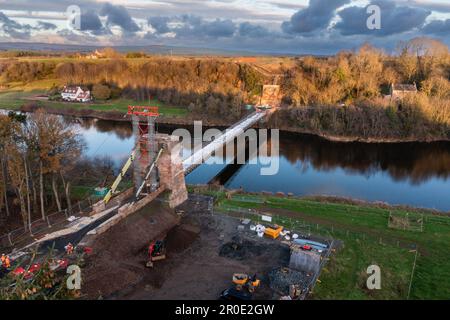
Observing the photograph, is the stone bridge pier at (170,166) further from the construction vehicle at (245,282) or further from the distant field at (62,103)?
the distant field at (62,103)

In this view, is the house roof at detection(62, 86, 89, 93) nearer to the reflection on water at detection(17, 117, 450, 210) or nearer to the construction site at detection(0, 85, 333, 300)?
the reflection on water at detection(17, 117, 450, 210)

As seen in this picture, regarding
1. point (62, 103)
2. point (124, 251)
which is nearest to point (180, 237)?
point (124, 251)

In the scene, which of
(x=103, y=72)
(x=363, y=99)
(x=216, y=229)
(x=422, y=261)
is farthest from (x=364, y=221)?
(x=103, y=72)

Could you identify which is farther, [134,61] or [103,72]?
[134,61]

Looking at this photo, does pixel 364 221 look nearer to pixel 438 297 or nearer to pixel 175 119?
pixel 438 297

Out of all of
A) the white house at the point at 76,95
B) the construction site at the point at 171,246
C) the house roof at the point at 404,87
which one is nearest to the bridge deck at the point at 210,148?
the construction site at the point at 171,246

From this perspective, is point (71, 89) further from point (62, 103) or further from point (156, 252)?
point (156, 252)

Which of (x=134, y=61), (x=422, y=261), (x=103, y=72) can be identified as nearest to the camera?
(x=422, y=261)
